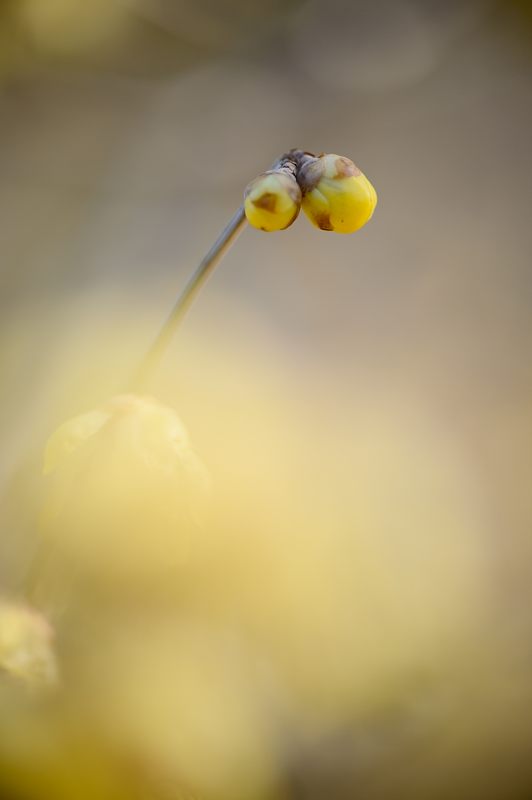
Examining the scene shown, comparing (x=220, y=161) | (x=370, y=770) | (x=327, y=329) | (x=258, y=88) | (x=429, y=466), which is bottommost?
(x=370, y=770)

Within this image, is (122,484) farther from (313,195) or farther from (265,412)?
(265,412)

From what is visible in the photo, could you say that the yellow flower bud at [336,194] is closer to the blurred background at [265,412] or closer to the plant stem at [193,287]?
the plant stem at [193,287]

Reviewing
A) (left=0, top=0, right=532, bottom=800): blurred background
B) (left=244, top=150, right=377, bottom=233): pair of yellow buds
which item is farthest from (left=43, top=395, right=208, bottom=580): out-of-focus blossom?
(left=244, top=150, right=377, bottom=233): pair of yellow buds

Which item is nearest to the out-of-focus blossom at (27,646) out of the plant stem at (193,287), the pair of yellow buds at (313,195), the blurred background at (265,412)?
the blurred background at (265,412)

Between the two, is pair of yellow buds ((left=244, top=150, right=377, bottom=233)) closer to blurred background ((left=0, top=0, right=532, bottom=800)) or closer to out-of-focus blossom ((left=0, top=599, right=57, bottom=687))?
blurred background ((left=0, top=0, right=532, bottom=800))

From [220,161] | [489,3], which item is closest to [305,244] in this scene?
[220,161]

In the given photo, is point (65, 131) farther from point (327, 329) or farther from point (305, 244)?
point (327, 329)
